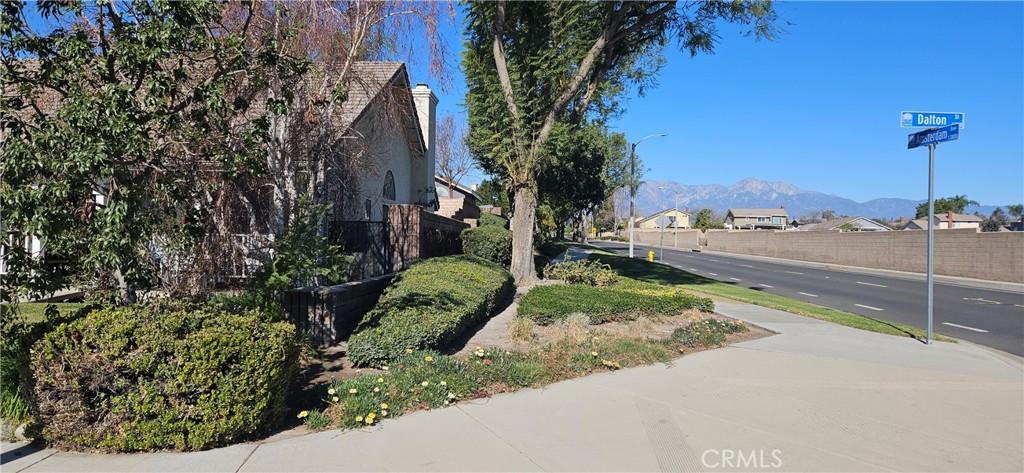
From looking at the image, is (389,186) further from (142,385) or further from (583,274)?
(142,385)

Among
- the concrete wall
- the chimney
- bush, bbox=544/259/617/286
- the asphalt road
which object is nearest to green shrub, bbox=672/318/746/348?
the asphalt road

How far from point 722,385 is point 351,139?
7.50 metres

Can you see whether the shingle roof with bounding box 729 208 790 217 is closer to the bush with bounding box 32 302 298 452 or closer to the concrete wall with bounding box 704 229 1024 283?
the concrete wall with bounding box 704 229 1024 283

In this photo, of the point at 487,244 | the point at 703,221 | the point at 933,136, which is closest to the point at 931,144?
the point at 933,136

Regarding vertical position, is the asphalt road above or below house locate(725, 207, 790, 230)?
below

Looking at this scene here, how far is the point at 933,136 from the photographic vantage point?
8836mm

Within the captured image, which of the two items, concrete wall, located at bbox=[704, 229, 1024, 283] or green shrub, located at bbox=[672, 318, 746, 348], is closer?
green shrub, located at bbox=[672, 318, 746, 348]

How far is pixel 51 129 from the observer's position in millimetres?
4164

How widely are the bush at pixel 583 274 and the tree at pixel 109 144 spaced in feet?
35.2

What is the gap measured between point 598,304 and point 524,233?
5.85 m

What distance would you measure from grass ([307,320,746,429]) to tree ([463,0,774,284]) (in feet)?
24.4

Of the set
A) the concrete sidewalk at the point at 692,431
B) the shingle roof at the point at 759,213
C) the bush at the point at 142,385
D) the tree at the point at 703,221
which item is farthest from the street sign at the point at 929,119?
the shingle roof at the point at 759,213

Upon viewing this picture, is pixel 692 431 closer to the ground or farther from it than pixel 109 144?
closer to the ground

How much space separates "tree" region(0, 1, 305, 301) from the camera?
4.14 meters
